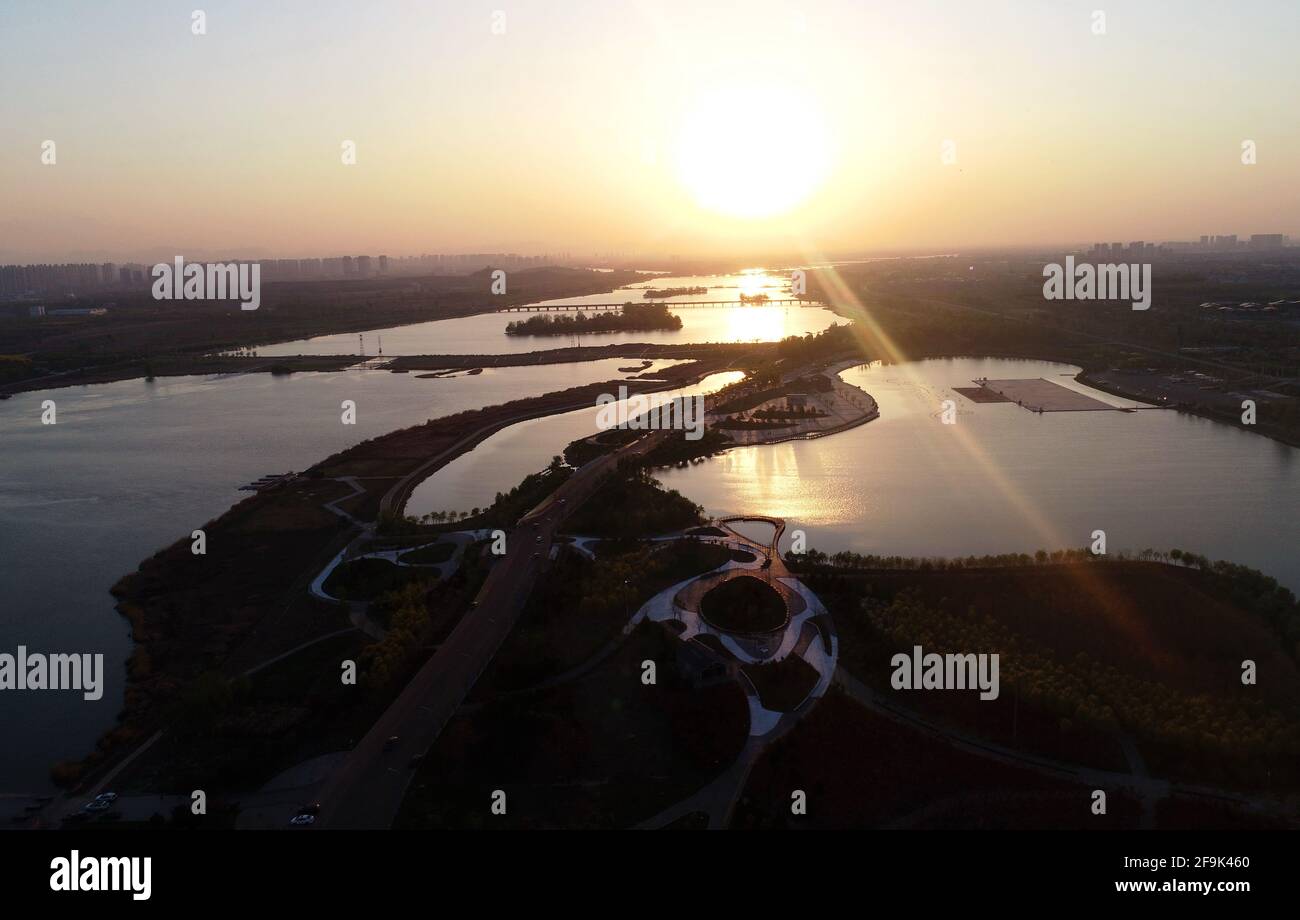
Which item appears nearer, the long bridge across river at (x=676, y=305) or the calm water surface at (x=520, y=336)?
the calm water surface at (x=520, y=336)

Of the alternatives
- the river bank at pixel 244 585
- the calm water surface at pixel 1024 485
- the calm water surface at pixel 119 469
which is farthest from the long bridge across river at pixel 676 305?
the river bank at pixel 244 585

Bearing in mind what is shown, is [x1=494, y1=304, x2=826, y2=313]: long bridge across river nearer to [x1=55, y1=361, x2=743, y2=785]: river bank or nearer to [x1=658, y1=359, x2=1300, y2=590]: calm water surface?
[x1=658, y1=359, x2=1300, y2=590]: calm water surface

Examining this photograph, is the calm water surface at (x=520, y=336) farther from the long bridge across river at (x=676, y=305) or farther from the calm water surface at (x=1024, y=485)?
the calm water surface at (x=1024, y=485)

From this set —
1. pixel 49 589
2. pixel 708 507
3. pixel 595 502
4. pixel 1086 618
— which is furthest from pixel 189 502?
pixel 1086 618

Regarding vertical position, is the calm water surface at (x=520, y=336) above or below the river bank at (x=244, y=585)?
above

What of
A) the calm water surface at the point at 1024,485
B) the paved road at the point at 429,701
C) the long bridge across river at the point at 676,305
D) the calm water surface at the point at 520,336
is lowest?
the paved road at the point at 429,701

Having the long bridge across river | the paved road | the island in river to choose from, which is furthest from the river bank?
the long bridge across river

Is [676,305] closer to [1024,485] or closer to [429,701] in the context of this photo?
[1024,485]

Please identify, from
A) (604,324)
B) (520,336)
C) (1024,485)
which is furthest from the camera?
(604,324)

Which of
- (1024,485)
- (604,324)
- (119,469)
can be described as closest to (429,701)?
(1024,485)
